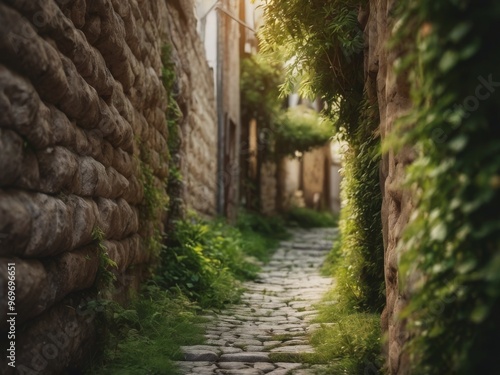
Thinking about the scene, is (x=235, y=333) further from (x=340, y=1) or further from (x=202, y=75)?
(x=202, y=75)

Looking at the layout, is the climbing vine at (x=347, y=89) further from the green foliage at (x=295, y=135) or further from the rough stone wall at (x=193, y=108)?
the green foliage at (x=295, y=135)

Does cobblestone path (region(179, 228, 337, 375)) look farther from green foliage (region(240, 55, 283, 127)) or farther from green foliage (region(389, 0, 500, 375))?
green foliage (region(240, 55, 283, 127))

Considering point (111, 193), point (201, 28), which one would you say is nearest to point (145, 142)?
point (111, 193)

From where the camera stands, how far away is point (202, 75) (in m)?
8.59

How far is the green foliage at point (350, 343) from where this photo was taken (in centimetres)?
325

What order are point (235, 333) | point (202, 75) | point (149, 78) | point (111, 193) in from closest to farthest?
1. point (111, 193)
2. point (235, 333)
3. point (149, 78)
4. point (202, 75)

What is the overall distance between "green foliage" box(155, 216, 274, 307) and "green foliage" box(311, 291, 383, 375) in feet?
4.33

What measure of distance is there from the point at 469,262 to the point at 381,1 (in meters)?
1.99

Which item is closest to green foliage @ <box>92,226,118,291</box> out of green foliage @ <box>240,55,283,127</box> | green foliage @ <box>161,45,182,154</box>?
green foliage @ <box>161,45,182,154</box>

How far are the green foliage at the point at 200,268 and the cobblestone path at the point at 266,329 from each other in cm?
20

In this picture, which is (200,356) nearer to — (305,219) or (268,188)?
(268,188)

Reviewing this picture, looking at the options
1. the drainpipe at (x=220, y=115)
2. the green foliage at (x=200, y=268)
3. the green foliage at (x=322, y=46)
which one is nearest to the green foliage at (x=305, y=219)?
the drainpipe at (x=220, y=115)

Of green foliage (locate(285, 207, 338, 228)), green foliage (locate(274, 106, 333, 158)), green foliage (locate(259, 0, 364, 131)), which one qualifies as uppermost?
green foliage (locate(274, 106, 333, 158))

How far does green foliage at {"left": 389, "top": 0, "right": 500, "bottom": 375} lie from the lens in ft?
5.28
